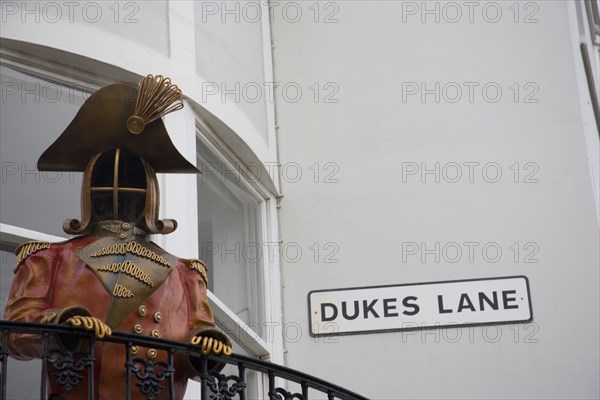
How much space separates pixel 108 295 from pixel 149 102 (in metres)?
0.85

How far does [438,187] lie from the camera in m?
8.68

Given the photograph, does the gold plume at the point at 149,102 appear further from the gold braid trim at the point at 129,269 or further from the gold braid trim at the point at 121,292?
the gold braid trim at the point at 121,292

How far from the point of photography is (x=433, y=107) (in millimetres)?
8930

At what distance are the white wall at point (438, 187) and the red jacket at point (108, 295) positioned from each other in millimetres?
3029

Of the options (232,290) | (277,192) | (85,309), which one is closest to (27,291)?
(85,309)

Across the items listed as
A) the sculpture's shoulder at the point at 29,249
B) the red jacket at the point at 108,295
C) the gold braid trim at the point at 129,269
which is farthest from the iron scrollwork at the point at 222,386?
the sculpture's shoulder at the point at 29,249

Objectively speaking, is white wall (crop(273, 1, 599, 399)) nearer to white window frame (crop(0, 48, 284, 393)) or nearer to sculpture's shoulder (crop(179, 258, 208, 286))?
white window frame (crop(0, 48, 284, 393))

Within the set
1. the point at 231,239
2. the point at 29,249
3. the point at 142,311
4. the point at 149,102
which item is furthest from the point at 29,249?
the point at 231,239

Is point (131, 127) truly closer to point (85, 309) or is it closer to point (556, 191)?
point (85, 309)

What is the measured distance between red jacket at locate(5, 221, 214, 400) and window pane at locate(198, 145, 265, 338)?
252cm

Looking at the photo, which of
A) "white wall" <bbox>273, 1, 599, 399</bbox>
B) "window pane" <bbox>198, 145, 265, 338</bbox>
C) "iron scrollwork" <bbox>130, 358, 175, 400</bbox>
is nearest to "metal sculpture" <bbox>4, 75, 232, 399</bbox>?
"iron scrollwork" <bbox>130, 358, 175, 400</bbox>

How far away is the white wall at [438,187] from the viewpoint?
822 cm

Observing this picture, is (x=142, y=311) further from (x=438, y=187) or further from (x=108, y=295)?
(x=438, y=187)

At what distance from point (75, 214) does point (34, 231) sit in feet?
1.00
